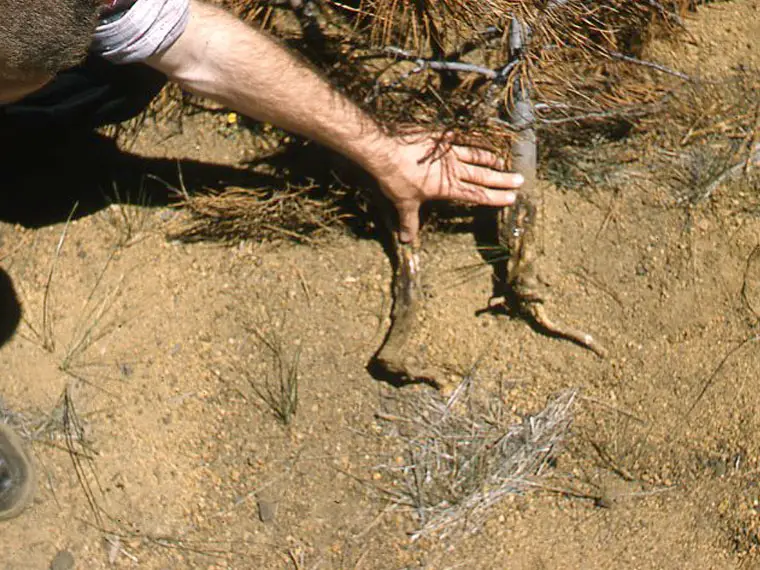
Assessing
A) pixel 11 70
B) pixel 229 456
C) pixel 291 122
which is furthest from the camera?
pixel 229 456

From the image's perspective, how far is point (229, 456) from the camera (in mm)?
1767

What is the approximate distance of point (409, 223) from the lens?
1.75m

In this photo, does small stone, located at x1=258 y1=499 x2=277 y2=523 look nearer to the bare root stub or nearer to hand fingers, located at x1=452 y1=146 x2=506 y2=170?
the bare root stub

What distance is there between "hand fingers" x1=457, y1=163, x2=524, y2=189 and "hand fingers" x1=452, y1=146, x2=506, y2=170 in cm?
2

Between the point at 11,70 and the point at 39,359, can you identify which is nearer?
the point at 11,70

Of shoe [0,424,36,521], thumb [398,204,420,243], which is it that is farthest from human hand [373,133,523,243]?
shoe [0,424,36,521]

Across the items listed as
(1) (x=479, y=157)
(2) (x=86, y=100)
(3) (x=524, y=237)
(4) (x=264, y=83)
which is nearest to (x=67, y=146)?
(2) (x=86, y=100)

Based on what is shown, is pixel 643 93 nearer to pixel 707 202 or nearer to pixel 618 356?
pixel 707 202

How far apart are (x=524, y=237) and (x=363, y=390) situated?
1.45ft

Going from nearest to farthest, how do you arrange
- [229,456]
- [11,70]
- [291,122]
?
[11,70], [291,122], [229,456]

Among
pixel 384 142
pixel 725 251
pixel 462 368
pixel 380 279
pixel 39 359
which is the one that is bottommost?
pixel 39 359

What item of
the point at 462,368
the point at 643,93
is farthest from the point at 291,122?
the point at 643,93

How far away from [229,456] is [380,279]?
1.54 feet

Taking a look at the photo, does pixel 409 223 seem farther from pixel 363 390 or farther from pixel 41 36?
pixel 41 36
